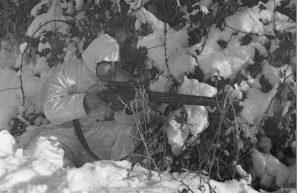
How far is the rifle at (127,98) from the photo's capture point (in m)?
3.07

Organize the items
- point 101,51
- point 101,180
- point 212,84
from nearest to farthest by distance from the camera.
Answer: point 101,180 → point 212,84 → point 101,51

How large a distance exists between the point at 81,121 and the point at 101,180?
3.52ft

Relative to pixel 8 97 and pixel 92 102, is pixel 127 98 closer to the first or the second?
pixel 92 102

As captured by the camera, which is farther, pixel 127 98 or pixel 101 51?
pixel 101 51

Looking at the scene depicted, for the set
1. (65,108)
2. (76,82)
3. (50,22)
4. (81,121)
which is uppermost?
(50,22)

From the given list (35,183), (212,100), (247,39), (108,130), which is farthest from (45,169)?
(247,39)

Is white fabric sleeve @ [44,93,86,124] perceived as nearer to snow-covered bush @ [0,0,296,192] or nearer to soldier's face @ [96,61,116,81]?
soldier's face @ [96,61,116,81]

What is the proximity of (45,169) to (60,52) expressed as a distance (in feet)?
5.36

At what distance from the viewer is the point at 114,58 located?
Answer: 3.61 meters

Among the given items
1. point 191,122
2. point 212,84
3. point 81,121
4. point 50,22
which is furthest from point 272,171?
point 50,22

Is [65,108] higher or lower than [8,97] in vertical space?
higher

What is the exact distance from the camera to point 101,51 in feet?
12.0

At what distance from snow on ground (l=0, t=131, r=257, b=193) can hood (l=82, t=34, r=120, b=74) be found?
999 mm

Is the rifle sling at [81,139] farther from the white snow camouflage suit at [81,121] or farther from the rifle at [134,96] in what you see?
the rifle at [134,96]
